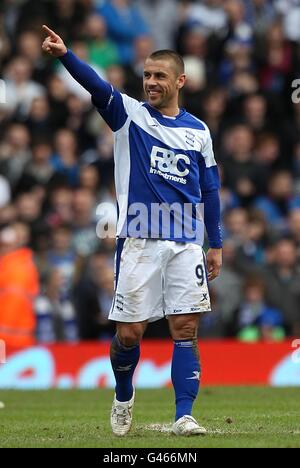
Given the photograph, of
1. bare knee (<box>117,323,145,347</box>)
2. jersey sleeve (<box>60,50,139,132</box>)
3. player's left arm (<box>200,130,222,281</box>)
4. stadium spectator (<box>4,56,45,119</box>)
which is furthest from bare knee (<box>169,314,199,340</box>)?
stadium spectator (<box>4,56,45,119</box>)

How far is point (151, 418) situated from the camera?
9992 millimetres

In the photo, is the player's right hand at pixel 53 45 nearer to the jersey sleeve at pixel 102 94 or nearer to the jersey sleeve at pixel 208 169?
the jersey sleeve at pixel 102 94

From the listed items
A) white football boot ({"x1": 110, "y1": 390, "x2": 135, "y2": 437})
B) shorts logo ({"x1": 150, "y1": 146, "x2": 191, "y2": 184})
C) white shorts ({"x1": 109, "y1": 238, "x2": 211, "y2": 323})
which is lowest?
white football boot ({"x1": 110, "y1": 390, "x2": 135, "y2": 437})

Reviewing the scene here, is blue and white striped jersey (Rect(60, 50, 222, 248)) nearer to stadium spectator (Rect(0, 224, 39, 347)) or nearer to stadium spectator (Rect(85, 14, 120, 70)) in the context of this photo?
stadium spectator (Rect(0, 224, 39, 347))

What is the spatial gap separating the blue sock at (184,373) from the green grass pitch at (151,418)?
27 centimetres

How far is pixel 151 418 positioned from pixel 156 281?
1.87 meters

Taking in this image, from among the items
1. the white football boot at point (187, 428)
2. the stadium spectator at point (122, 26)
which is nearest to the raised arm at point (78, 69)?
the white football boot at point (187, 428)

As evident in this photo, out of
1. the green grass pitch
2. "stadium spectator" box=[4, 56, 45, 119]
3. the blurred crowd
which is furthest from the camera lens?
"stadium spectator" box=[4, 56, 45, 119]

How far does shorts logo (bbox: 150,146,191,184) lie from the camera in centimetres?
855

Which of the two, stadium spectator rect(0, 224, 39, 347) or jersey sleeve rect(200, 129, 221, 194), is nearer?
jersey sleeve rect(200, 129, 221, 194)

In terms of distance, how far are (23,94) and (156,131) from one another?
9.80 meters

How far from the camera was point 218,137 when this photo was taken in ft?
60.8

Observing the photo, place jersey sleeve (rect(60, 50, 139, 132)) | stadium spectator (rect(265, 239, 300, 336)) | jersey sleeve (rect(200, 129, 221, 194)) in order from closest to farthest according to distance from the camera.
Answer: jersey sleeve (rect(60, 50, 139, 132)) < jersey sleeve (rect(200, 129, 221, 194)) < stadium spectator (rect(265, 239, 300, 336))
